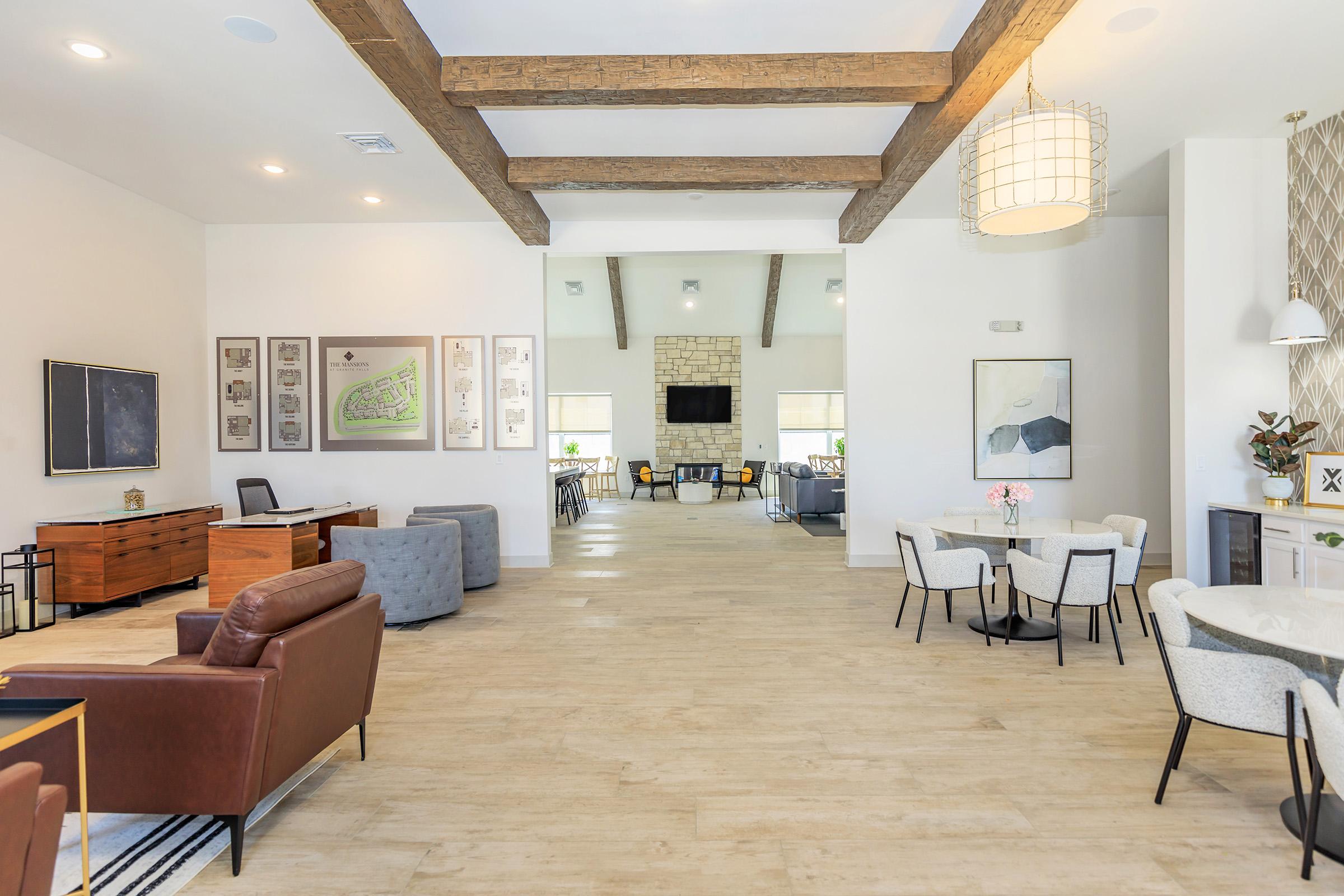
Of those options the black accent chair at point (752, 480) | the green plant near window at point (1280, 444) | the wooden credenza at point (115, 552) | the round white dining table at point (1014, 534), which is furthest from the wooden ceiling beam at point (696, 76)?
the black accent chair at point (752, 480)

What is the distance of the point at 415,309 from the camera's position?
262 inches

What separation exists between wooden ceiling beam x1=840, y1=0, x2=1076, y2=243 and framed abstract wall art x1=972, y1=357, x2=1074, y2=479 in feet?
7.56

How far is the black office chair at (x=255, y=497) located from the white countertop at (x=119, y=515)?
0.24m

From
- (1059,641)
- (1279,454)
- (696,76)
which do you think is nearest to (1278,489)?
(1279,454)

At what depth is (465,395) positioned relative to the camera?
6664mm

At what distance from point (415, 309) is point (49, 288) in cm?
266

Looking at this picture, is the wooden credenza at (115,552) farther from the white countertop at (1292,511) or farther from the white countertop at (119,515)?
the white countertop at (1292,511)

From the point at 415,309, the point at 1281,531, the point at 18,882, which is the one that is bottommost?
the point at 18,882

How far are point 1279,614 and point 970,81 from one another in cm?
276

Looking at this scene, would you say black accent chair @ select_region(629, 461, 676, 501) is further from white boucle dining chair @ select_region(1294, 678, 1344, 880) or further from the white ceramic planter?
white boucle dining chair @ select_region(1294, 678, 1344, 880)

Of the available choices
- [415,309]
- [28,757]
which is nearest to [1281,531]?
[28,757]

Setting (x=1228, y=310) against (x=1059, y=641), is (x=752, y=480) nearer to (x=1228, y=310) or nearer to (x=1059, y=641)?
(x=1228, y=310)

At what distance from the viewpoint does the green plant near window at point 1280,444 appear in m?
4.55

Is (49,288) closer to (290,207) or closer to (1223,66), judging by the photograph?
(290,207)
